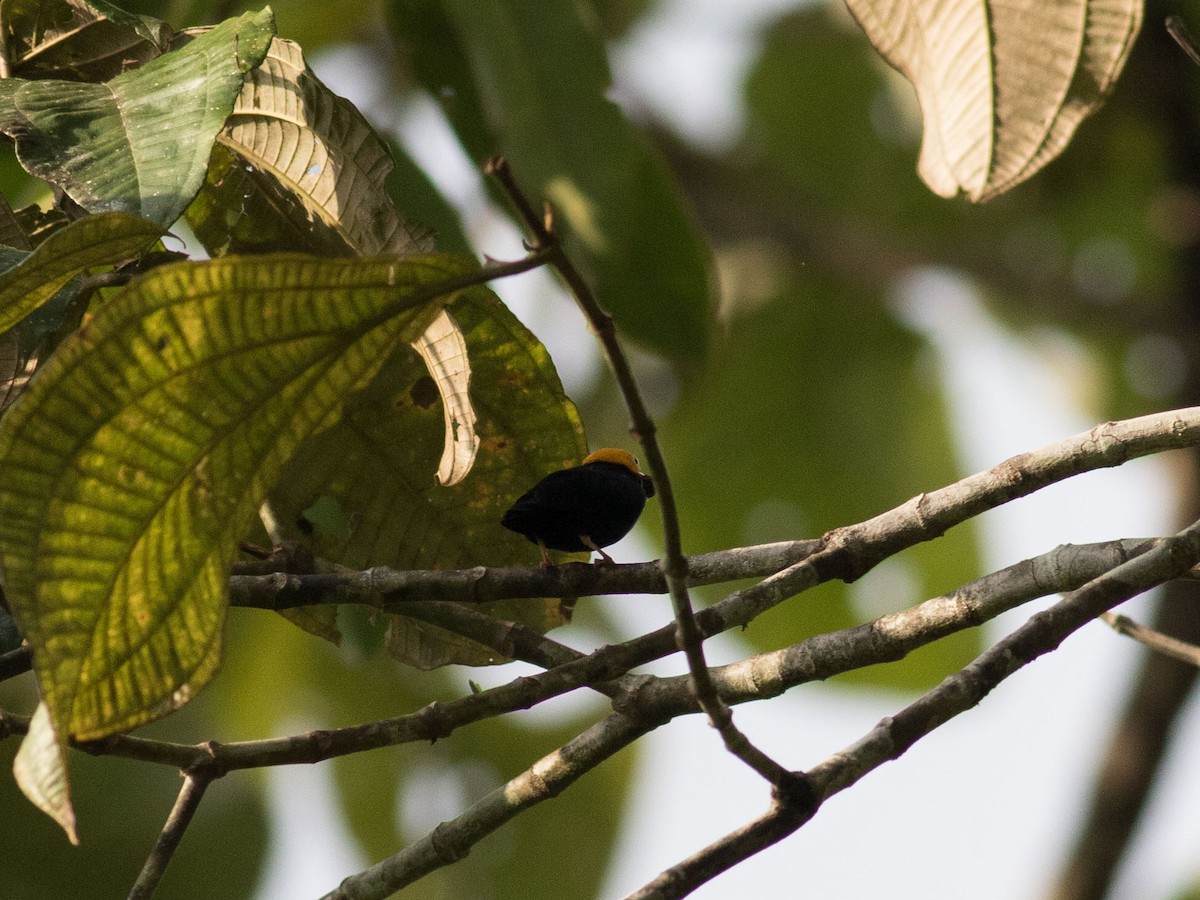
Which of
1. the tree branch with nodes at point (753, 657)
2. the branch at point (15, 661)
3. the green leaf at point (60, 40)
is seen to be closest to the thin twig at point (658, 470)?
the tree branch with nodes at point (753, 657)

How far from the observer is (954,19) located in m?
1.91

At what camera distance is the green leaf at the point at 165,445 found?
1368mm

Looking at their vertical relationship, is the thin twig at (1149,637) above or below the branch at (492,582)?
above

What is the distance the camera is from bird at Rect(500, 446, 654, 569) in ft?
6.98

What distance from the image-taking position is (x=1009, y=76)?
1888mm

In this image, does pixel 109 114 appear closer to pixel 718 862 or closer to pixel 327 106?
Answer: pixel 327 106

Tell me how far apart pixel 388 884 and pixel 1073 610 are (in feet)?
3.12

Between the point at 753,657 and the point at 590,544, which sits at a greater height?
the point at 590,544

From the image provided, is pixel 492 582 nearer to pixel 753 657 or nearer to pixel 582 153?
pixel 753 657

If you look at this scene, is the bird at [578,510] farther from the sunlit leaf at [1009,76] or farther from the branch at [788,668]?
the sunlit leaf at [1009,76]

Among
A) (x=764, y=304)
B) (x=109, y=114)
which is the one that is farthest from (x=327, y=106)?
(x=764, y=304)

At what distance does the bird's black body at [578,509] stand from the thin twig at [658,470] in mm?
522

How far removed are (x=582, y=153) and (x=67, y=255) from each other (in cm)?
66

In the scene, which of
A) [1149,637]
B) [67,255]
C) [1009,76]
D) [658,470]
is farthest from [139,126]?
[1149,637]
